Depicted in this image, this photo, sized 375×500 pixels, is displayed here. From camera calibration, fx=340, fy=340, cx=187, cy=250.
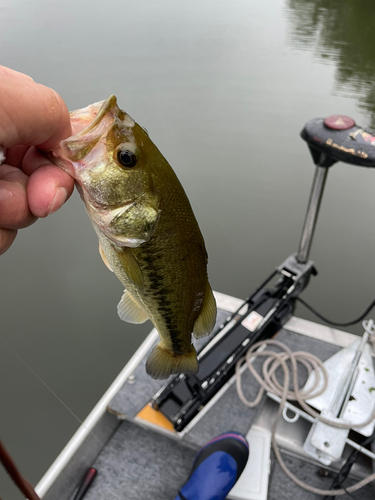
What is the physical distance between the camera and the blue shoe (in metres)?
1.79

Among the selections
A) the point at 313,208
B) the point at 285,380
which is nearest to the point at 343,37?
the point at 313,208

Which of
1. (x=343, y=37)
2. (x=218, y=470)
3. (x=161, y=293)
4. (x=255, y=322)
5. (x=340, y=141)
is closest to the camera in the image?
(x=161, y=293)

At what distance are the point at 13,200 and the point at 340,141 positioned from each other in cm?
195

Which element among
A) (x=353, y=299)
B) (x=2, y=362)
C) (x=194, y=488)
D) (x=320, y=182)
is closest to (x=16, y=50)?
(x=2, y=362)

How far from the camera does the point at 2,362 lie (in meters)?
2.93

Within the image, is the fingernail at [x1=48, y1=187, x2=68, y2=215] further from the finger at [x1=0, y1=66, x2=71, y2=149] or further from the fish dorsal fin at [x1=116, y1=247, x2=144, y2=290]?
the fish dorsal fin at [x1=116, y1=247, x2=144, y2=290]

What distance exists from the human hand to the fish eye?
0.47 ft

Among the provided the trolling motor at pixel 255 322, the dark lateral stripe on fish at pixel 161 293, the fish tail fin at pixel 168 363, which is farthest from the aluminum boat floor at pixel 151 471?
the dark lateral stripe on fish at pixel 161 293

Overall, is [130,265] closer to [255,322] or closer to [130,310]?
[130,310]

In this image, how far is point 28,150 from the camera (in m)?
0.96

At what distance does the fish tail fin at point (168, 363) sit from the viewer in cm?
122

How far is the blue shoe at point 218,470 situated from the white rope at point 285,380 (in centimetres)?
29

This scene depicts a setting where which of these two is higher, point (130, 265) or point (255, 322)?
point (130, 265)

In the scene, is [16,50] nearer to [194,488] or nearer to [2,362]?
[2,362]
